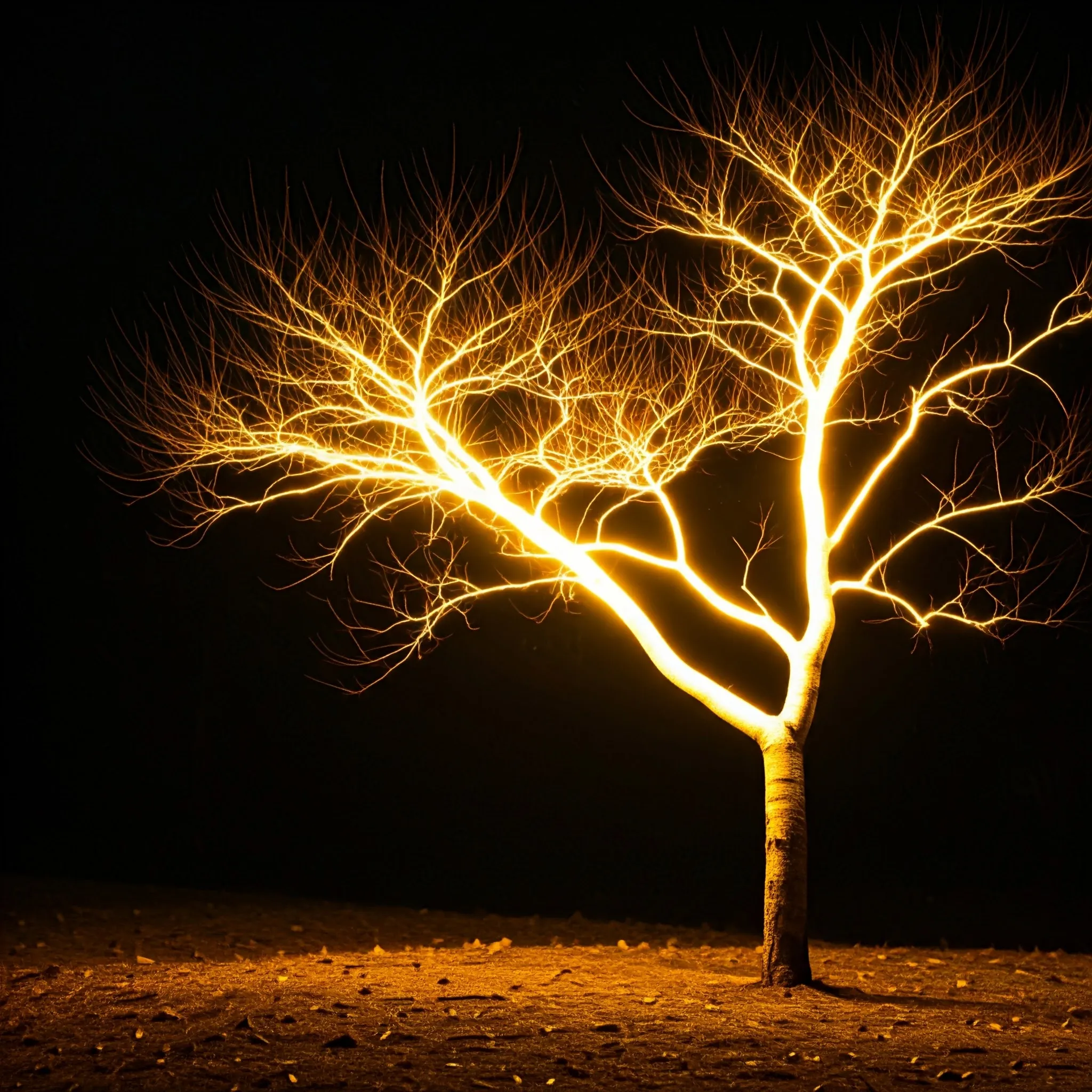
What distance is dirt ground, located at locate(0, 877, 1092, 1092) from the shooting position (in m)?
4.16

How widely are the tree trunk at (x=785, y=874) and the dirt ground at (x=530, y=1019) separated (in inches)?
7.0

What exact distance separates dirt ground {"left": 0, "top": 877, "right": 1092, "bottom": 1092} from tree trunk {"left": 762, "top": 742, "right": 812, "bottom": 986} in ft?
0.58

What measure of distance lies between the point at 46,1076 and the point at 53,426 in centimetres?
1294

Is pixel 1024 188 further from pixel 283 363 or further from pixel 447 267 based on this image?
pixel 283 363

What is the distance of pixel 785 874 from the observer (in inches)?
239

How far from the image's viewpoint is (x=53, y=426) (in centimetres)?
1560

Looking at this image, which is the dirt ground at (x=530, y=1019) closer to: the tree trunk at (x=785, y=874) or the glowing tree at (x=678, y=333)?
the tree trunk at (x=785, y=874)

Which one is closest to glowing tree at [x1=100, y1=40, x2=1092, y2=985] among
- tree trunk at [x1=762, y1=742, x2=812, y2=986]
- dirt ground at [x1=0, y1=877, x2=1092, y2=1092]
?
tree trunk at [x1=762, y1=742, x2=812, y2=986]

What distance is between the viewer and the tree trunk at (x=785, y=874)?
237 inches

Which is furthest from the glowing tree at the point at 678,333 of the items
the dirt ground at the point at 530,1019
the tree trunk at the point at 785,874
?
the dirt ground at the point at 530,1019

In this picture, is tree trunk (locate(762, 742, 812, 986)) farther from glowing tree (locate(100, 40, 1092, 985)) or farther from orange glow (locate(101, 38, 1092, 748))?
orange glow (locate(101, 38, 1092, 748))

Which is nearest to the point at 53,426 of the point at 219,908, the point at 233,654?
the point at 233,654

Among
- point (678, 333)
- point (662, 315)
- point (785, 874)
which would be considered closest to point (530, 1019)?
point (785, 874)

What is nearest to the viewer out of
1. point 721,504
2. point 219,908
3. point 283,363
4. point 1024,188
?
point 1024,188
